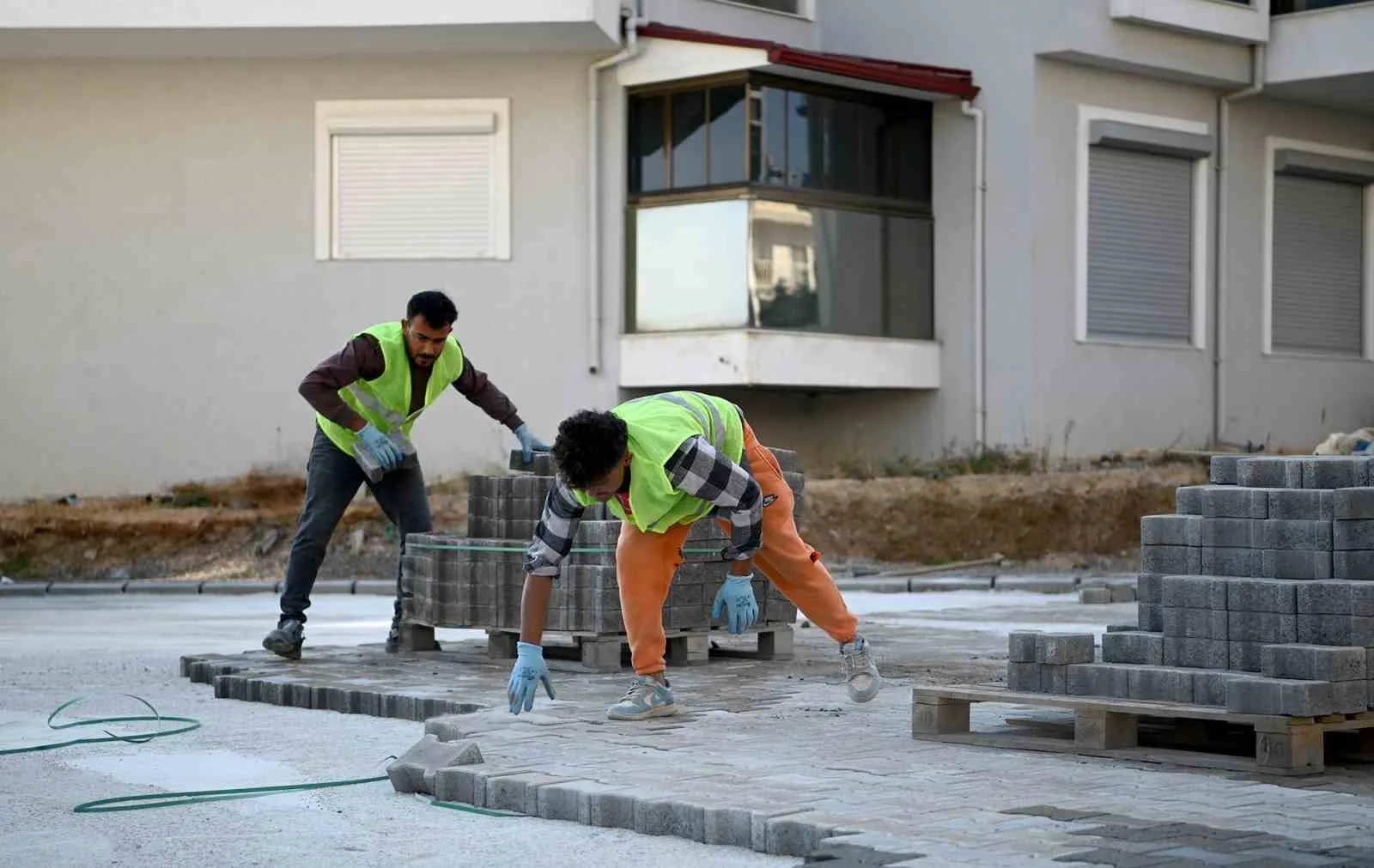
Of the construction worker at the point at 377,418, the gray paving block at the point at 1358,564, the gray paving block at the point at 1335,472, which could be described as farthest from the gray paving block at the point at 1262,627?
the construction worker at the point at 377,418

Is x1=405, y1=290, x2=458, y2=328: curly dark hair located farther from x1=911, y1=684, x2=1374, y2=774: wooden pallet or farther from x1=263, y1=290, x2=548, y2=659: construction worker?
x1=911, y1=684, x2=1374, y2=774: wooden pallet

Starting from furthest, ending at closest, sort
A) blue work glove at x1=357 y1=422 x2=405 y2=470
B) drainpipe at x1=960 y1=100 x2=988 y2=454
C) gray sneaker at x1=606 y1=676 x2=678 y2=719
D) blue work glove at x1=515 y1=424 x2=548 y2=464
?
drainpipe at x1=960 y1=100 x2=988 y2=454 < blue work glove at x1=515 y1=424 x2=548 y2=464 < blue work glove at x1=357 y1=422 x2=405 y2=470 < gray sneaker at x1=606 y1=676 x2=678 y2=719

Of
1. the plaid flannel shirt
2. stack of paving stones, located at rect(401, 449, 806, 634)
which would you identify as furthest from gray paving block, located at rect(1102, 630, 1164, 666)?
stack of paving stones, located at rect(401, 449, 806, 634)

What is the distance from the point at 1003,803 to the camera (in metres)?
6.21

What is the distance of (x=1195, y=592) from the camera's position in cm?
739

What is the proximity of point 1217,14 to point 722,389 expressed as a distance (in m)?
7.64

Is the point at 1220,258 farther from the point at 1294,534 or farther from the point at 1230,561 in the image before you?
the point at 1294,534

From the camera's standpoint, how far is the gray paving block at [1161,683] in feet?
23.8

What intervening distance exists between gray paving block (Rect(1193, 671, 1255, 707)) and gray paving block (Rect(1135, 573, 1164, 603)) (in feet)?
1.62

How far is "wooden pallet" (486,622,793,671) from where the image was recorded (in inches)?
415

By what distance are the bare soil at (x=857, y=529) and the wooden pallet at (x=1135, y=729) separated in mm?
13814

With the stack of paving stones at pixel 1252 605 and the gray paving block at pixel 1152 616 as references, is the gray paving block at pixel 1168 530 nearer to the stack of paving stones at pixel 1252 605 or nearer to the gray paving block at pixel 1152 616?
the stack of paving stones at pixel 1252 605

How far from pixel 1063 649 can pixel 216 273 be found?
1748 cm

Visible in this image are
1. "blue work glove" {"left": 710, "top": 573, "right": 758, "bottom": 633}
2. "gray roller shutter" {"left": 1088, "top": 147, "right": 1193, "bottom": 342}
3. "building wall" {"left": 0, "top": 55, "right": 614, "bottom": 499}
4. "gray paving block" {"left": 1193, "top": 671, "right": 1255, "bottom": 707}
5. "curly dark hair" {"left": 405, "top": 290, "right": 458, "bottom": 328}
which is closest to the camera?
"gray paving block" {"left": 1193, "top": 671, "right": 1255, "bottom": 707}
